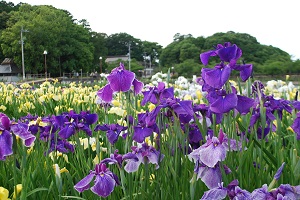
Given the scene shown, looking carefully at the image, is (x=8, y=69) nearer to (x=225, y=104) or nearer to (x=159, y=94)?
(x=159, y=94)

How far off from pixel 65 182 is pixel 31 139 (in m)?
0.37

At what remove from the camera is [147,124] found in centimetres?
142

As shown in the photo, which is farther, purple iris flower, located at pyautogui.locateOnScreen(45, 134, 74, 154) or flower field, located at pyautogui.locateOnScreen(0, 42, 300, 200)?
purple iris flower, located at pyautogui.locateOnScreen(45, 134, 74, 154)

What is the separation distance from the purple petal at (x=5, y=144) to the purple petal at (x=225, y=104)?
Answer: 65 cm

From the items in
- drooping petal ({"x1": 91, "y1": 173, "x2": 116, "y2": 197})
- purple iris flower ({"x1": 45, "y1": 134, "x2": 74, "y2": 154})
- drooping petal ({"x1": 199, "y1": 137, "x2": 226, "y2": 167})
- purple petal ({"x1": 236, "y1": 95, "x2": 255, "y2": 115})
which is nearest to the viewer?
drooping petal ({"x1": 199, "y1": 137, "x2": 226, "y2": 167})

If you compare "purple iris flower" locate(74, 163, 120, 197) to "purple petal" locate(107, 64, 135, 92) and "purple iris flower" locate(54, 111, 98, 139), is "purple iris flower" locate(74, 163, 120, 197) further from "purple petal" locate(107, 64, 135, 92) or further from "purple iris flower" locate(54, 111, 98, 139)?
"purple iris flower" locate(54, 111, 98, 139)

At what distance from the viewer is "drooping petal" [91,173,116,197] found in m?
1.12

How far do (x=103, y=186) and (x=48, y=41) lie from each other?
45448 mm

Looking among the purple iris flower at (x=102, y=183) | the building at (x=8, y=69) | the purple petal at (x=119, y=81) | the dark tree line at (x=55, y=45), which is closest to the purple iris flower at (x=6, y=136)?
the purple iris flower at (x=102, y=183)

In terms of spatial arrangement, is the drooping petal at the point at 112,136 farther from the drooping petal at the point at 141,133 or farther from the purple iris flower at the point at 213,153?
the purple iris flower at the point at 213,153

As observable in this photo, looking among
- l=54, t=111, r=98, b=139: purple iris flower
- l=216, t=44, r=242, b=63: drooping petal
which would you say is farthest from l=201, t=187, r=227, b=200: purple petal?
l=54, t=111, r=98, b=139: purple iris flower

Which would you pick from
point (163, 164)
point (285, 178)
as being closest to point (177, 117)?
point (163, 164)

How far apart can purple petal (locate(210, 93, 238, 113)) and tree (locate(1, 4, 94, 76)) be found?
43.1 m

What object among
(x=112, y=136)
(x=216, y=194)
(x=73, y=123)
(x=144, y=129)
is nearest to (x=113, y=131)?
(x=112, y=136)
